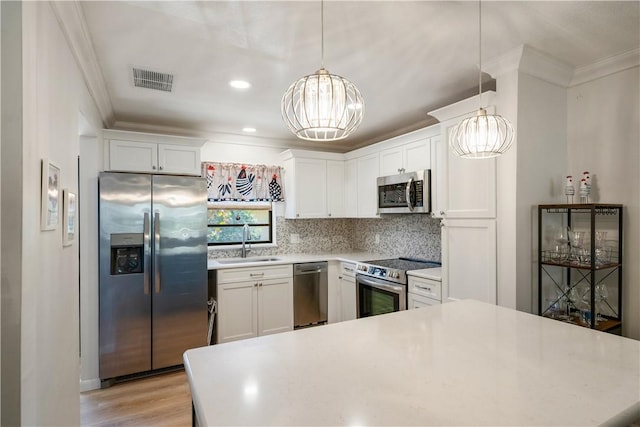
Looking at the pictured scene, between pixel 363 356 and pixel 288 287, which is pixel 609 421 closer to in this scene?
pixel 363 356

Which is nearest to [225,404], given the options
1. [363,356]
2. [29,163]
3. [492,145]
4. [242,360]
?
[242,360]

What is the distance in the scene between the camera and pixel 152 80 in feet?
8.61

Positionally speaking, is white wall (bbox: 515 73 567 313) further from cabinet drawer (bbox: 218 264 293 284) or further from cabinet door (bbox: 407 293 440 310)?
cabinet drawer (bbox: 218 264 293 284)

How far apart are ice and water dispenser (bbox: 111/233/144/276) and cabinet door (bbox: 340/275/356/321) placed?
2131mm

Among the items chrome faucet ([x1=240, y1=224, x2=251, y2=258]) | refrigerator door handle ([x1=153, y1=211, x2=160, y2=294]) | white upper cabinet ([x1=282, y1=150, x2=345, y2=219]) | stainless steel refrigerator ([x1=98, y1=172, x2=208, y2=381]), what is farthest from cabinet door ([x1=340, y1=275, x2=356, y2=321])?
refrigerator door handle ([x1=153, y1=211, x2=160, y2=294])

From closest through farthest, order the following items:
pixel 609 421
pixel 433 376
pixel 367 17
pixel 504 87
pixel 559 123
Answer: pixel 609 421, pixel 433 376, pixel 367 17, pixel 504 87, pixel 559 123

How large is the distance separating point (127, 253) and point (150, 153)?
990 mm

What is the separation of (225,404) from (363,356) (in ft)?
1.66

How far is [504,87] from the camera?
2336 millimetres

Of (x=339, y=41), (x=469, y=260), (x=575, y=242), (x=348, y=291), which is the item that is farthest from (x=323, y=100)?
(x=348, y=291)

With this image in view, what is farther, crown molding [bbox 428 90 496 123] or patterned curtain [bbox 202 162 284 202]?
patterned curtain [bbox 202 162 284 202]

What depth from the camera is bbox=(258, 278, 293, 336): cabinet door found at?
12.2 feet

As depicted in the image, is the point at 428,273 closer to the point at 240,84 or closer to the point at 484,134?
the point at 484,134

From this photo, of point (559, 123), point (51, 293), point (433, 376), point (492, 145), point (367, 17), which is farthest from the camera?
point (559, 123)
